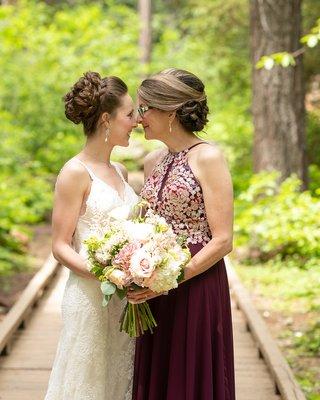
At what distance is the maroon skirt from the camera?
13.6 feet

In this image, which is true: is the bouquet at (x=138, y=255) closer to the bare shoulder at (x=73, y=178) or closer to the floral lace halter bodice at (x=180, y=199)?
the floral lace halter bodice at (x=180, y=199)

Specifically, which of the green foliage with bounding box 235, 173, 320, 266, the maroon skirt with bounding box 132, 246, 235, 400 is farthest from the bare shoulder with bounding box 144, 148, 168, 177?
the green foliage with bounding box 235, 173, 320, 266

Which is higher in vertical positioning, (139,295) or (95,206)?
(95,206)

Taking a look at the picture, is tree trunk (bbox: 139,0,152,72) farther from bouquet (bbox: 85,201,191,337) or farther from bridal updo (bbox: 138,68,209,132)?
bouquet (bbox: 85,201,191,337)

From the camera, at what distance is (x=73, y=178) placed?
166 inches

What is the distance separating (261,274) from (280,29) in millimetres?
3099

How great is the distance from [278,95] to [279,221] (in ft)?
6.77

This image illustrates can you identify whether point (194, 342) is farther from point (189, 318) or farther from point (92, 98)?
point (92, 98)

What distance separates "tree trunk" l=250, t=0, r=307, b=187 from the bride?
6482mm

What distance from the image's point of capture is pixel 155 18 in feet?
103

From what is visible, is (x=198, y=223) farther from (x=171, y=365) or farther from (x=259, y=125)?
(x=259, y=125)

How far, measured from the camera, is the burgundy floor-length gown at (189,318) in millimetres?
4117

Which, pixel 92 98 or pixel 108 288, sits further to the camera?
pixel 92 98

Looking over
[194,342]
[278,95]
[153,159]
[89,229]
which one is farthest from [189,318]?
[278,95]
